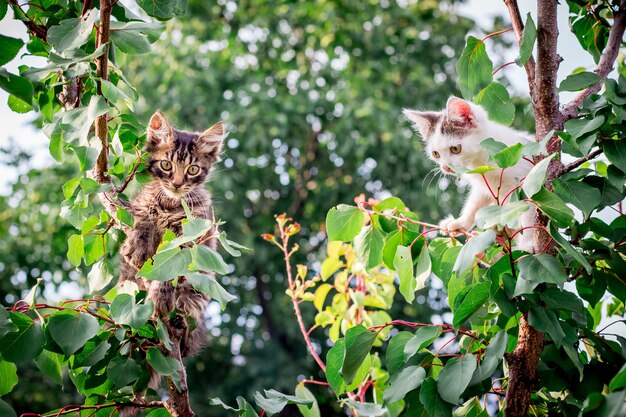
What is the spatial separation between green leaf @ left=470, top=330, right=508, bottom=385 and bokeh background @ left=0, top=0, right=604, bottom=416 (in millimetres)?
4537

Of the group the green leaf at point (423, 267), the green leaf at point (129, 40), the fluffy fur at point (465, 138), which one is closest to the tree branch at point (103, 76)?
the green leaf at point (129, 40)

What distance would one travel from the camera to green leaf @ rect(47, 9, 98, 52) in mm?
1308

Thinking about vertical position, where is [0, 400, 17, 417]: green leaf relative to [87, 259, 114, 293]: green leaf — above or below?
above

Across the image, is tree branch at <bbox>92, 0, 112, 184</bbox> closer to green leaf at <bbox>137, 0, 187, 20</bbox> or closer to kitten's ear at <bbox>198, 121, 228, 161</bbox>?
green leaf at <bbox>137, 0, 187, 20</bbox>

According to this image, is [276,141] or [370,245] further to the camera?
[276,141]

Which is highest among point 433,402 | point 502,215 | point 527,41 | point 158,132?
point 527,41

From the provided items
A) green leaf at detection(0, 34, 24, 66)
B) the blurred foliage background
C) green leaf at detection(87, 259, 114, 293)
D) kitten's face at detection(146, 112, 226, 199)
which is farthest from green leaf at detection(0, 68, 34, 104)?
the blurred foliage background

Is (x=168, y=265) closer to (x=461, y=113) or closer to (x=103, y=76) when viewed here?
(x=103, y=76)

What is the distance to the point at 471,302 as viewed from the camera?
4.15ft

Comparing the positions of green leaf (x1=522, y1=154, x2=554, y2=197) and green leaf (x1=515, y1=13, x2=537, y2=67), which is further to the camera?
green leaf (x1=515, y1=13, x2=537, y2=67)

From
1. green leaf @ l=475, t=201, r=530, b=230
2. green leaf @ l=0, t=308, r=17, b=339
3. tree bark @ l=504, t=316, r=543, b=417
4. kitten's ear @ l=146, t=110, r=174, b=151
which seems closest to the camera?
green leaf @ l=475, t=201, r=530, b=230

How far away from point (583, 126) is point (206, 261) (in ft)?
2.23

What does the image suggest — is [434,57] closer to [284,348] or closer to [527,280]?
[284,348]

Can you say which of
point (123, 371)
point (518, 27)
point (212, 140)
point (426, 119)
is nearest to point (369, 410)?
point (123, 371)
